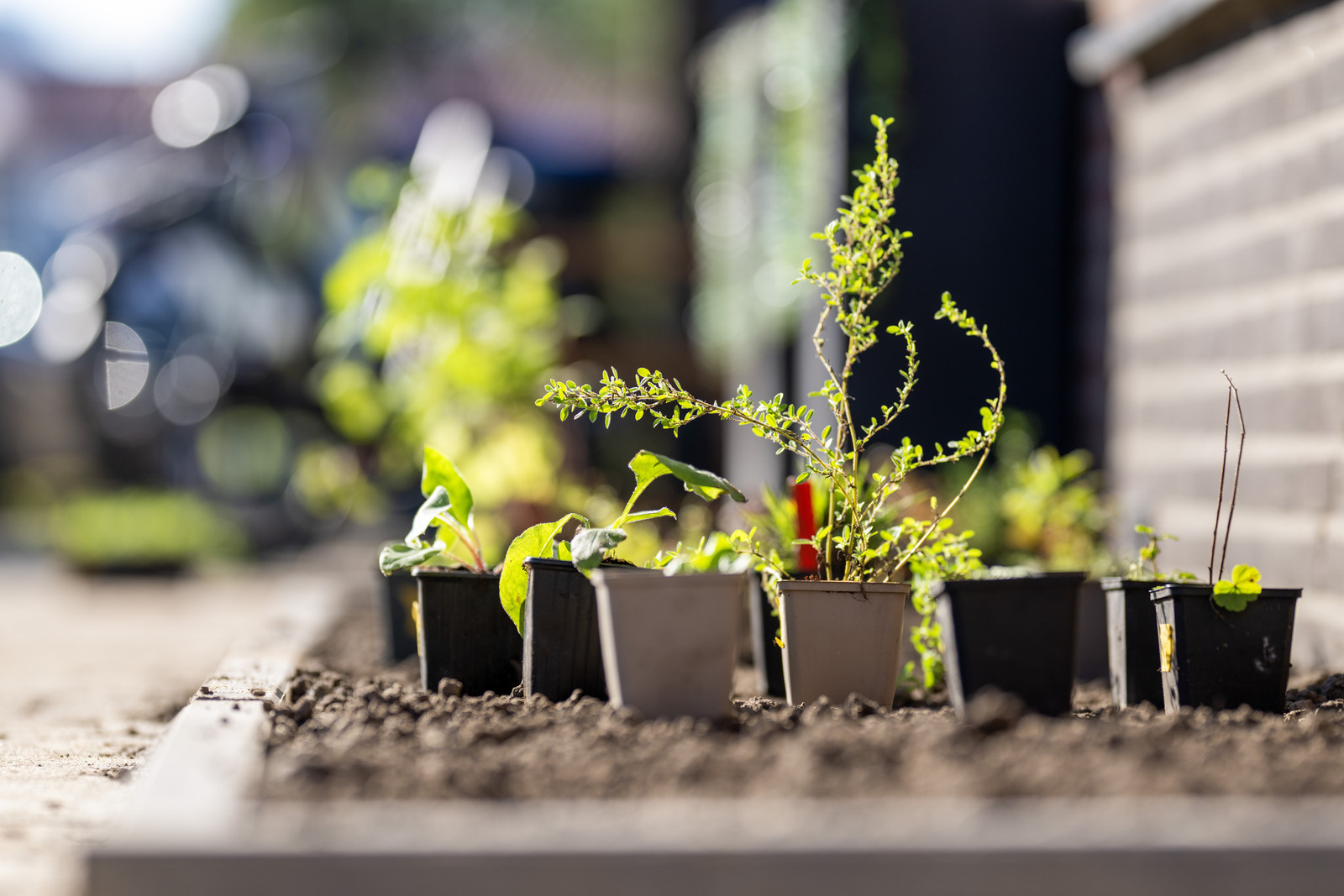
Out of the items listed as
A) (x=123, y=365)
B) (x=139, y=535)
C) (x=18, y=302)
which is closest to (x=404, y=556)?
(x=139, y=535)

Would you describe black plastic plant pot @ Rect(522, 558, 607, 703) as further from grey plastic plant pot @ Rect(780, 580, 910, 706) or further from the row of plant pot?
grey plastic plant pot @ Rect(780, 580, 910, 706)

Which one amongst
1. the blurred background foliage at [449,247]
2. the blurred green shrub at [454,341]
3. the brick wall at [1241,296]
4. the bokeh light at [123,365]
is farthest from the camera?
the bokeh light at [123,365]

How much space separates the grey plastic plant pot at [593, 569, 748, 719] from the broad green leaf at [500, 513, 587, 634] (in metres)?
0.38

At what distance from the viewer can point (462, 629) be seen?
8.45ft

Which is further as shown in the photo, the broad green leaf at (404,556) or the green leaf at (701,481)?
the broad green leaf at (404,556)

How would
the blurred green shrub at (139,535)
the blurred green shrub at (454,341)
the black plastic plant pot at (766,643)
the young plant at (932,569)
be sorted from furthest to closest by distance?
the blurred green shrub at (139,535) → the blurred green shrub at (454,341) → the black plastic plant pot at (766,643) → the young plant at (932,569)

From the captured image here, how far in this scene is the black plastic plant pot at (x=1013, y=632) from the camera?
2139mm

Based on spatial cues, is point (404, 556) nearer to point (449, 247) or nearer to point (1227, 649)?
point (1227, 649)

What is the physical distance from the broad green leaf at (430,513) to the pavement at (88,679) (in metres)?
0.74

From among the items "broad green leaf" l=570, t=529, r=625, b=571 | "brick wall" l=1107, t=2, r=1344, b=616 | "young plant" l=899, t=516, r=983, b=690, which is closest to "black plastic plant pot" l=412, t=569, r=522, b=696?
"broad green leaf" l=570, t=529, r=625, b=571

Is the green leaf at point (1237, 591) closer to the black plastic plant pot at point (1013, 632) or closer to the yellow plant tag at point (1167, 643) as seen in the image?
the yellow plant tag at point (1167, 643)

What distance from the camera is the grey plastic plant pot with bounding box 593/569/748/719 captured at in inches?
81.6

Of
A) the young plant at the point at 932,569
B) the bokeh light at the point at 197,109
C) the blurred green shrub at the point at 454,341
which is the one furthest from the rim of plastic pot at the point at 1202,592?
the bokeh light at the point at 197,109

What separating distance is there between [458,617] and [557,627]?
309 mm
